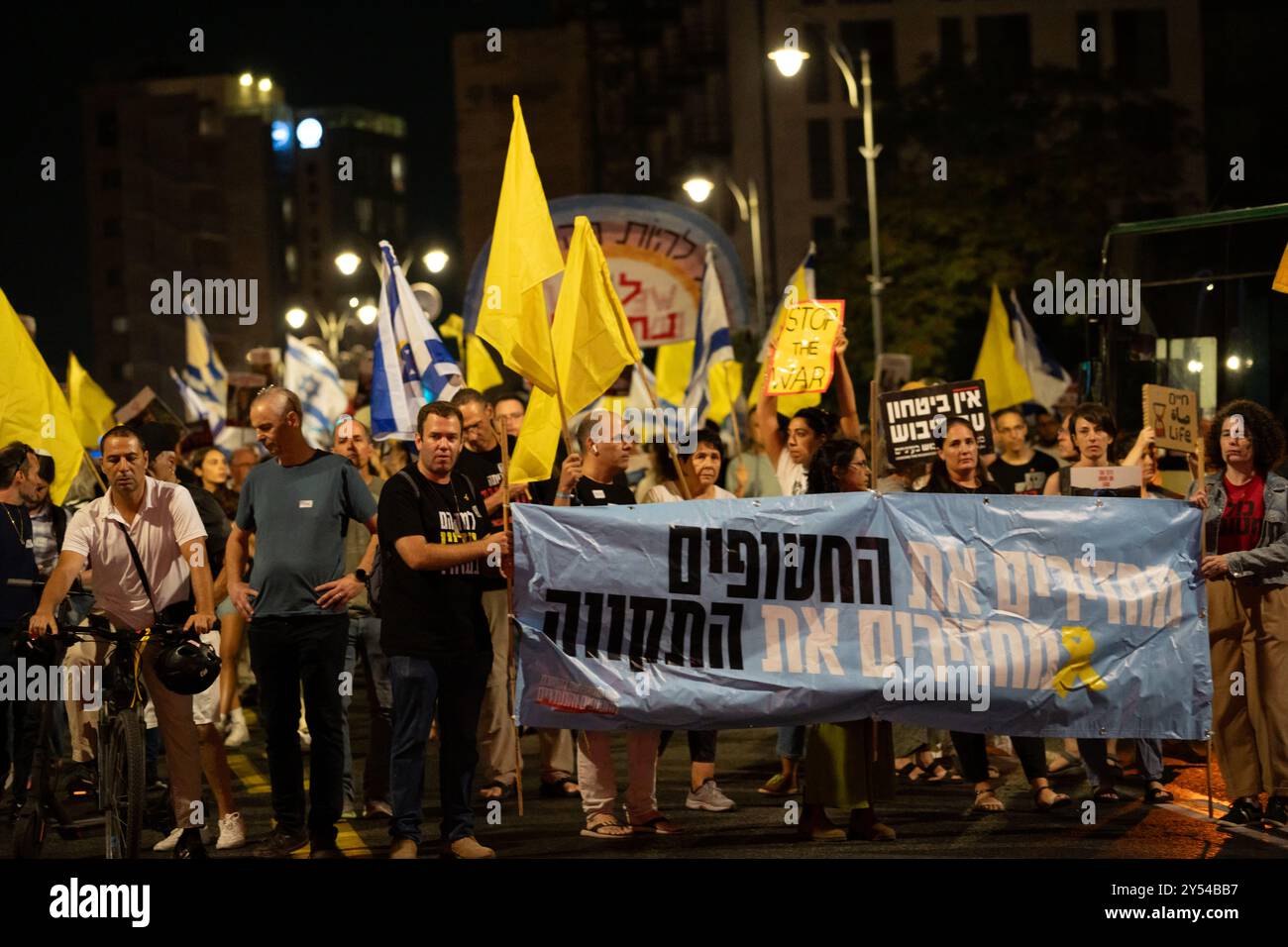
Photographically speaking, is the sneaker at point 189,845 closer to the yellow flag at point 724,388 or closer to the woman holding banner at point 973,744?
the woman holding banner at point 973,744

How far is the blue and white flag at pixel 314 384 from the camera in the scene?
21.2 m

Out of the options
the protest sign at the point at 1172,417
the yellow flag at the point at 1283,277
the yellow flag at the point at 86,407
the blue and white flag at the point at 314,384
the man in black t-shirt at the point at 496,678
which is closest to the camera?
the protest sign at the point at 1172,417

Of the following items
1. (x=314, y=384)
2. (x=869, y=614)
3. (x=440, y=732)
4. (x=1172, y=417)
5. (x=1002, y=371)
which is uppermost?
(x=314, y=384)

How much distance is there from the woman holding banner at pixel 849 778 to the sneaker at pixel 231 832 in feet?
8.97

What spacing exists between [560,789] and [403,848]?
249cm

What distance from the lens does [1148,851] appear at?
8742mm

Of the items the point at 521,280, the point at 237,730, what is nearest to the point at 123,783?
the point at 521,280

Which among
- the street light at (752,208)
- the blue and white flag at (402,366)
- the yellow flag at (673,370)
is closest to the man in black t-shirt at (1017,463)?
the blue and white flag at (402,366)

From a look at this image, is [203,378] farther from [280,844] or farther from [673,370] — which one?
[280,844]

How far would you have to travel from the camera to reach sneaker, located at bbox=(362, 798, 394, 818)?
10.6 metres

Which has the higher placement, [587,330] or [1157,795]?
[587,330]

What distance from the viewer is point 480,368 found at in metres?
20.9
